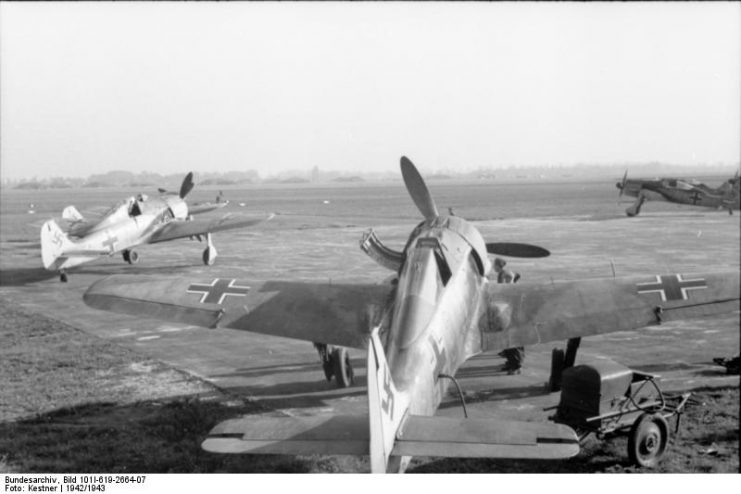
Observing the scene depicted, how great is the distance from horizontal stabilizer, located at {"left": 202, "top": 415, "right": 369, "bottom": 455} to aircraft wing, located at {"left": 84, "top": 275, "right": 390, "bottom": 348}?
10.7ft

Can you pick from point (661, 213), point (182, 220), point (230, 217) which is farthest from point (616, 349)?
point (661, 213)

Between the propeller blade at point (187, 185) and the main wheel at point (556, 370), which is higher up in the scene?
the propeller blade at point (187, 185)

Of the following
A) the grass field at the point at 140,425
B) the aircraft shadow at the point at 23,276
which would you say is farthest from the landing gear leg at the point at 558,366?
the aircraft shadow at the point at 23,276

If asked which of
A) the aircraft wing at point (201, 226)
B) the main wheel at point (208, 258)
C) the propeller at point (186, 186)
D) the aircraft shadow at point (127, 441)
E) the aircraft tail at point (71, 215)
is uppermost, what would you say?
the propeller at point (186, 186)

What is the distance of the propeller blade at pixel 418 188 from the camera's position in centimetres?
1059

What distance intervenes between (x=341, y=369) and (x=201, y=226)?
13.2 metres

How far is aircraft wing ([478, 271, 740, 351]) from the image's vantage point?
8.56m

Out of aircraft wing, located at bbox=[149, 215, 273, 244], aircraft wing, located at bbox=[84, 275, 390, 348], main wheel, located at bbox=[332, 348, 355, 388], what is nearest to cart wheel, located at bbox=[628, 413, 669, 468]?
aircraft wing, located at bbox=[84, 275, 390, 348]

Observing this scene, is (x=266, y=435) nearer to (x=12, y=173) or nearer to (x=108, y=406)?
(x=108, y=406)

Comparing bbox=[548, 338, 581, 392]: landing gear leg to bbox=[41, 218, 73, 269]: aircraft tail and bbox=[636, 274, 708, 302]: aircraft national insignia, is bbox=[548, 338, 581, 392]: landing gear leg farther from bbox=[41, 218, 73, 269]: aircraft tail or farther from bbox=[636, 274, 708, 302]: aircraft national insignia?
bbox=[41, 218, 73, 269]: aircraft tail

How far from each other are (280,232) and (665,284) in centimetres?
1963

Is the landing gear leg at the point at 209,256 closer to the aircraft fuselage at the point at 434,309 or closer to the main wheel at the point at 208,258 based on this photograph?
the main wheel at the point at 208,258

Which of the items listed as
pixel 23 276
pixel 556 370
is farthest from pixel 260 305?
pixel 23 276

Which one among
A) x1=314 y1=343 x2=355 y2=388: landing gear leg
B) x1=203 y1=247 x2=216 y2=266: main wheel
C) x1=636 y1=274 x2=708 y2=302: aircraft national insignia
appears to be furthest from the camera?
x1=203 y1=247 x2=216 y2=266: main wheel
